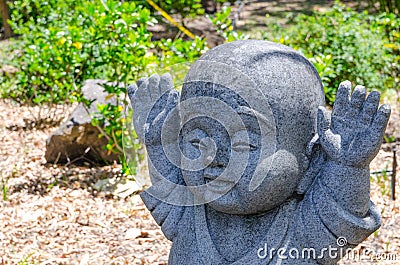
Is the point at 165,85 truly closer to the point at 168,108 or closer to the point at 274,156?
the point at 168,108

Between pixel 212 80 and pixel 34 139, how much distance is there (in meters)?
4.06

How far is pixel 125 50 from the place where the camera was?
4.66m

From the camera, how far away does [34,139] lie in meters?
6.04

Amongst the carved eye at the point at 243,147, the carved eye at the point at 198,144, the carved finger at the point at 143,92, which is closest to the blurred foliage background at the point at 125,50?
the carved finger at the point at 143,92

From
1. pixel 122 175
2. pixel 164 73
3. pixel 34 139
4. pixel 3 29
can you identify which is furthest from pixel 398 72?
pixel 3 29

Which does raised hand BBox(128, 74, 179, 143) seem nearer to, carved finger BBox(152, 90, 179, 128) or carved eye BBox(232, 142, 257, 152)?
carved finger BBox(152, 90, 179, 128)

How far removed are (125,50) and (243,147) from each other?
8.37 ft

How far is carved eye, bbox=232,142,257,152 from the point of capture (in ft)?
7.60

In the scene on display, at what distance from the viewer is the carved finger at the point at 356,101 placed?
220cm

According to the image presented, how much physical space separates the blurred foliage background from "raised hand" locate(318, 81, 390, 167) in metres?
1.08

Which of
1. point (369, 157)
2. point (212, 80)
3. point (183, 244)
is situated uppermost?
point (212, 80)

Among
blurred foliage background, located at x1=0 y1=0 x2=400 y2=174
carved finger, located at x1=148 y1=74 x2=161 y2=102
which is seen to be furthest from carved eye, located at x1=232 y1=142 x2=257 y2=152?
blurred foliage background, located at x1=0 y1=0 x2=400 y2=174

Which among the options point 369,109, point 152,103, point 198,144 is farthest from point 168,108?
point 369,109

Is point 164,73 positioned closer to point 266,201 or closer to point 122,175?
point 266,201
